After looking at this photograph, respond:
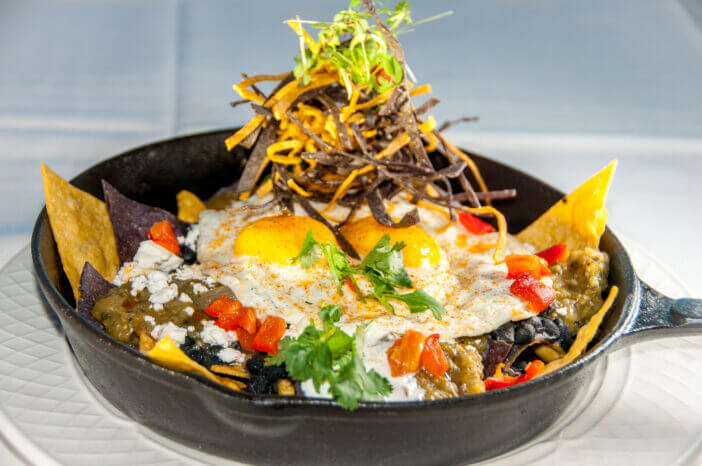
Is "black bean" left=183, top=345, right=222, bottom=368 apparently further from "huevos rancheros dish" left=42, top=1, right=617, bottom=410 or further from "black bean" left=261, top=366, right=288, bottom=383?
"black bean" left=261, top=366, right=288, bottom=383

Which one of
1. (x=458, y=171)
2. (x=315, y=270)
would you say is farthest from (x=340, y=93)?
(x=315, y=270)

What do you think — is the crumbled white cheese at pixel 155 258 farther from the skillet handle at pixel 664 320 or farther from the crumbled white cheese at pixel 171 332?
the skillet handle at pixel 664 320

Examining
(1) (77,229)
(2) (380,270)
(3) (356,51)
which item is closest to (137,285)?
(1) (77,229)

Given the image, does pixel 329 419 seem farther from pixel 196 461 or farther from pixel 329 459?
pixel 196 461

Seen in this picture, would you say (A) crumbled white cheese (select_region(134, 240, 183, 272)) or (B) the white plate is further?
(A) crumbled white cheese (select_region(134, 240, 183, 272))

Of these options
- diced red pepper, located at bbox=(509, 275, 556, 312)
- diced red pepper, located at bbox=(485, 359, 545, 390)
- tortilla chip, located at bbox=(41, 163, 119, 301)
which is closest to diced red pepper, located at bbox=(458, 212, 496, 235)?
diced red pepper, located at bbox=(509, 275, 556, 312)

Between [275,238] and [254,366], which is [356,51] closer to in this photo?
[275,238]

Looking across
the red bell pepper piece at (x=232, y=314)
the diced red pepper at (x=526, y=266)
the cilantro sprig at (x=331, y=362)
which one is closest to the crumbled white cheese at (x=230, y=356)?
the red bell pepper piece at (x=232, y=314)
